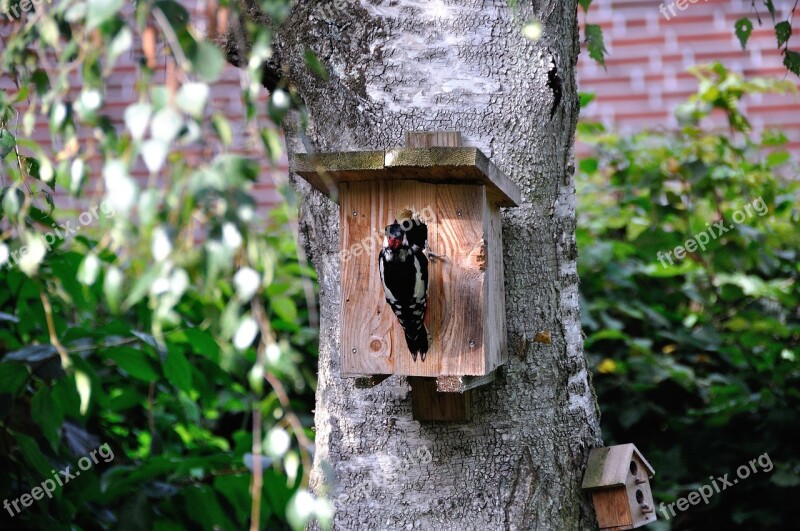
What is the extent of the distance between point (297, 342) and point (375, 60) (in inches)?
72.3

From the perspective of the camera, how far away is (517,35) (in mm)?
1930

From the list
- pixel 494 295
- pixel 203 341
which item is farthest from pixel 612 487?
pixel 203 341

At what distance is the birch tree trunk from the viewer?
183 cm

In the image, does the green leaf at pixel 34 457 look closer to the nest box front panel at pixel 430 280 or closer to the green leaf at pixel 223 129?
the nest box front panel at pixel 430 280

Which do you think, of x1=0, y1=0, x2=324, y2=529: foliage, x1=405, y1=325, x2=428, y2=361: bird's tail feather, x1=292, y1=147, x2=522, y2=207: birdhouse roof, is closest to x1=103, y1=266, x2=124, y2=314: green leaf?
x1=0, y1=0, x2=324, y2=529: foliage

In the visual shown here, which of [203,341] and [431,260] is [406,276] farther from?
[203,341]

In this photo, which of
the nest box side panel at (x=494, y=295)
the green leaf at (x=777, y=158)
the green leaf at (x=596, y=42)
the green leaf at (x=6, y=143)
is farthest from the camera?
the green leaf at (x=777, y=158)

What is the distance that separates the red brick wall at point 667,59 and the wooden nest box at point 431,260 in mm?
3211

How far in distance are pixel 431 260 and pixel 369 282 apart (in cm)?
14

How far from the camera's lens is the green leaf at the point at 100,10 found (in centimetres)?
78

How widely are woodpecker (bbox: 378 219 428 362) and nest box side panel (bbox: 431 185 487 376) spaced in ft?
0.19

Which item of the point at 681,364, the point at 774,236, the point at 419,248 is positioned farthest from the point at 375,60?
the point at 681,364

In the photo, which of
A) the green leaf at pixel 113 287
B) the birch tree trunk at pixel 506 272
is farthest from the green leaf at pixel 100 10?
the birch tree trunk at pixel 506 272

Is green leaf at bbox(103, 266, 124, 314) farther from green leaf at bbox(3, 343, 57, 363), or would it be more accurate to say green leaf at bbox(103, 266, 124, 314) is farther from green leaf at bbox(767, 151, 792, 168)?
green leaf at bbox(767, 151, 792, 168)
